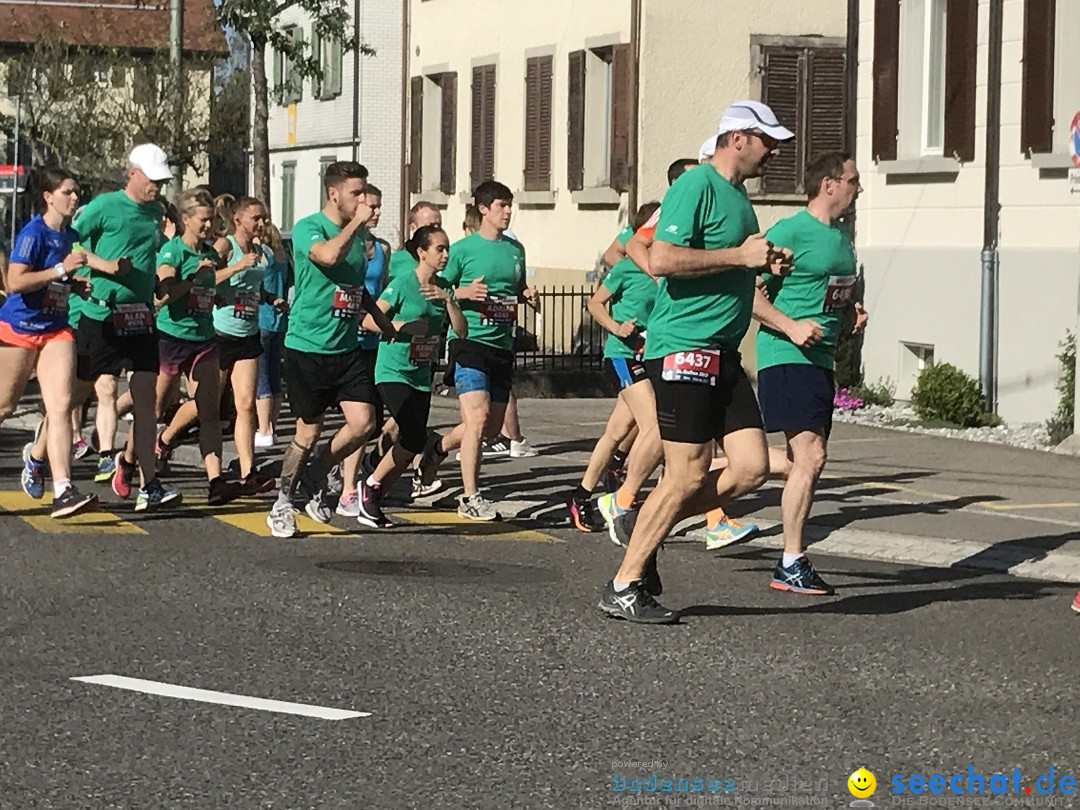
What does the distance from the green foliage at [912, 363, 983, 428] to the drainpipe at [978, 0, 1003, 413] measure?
0.30 metres

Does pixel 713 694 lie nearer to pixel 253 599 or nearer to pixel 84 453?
pixel 253 599

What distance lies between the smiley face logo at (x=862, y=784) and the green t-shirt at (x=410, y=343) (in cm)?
696

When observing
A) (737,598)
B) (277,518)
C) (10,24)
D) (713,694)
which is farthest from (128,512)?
(10,24)

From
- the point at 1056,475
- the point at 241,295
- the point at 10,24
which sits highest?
the point at 10,24

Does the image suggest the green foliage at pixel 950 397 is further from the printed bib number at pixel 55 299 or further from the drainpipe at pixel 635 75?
the printed bib number at pixel 55 299

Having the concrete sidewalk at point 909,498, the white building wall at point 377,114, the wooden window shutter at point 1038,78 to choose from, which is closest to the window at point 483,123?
the white building wall at point 377,114

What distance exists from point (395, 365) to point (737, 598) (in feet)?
11.8

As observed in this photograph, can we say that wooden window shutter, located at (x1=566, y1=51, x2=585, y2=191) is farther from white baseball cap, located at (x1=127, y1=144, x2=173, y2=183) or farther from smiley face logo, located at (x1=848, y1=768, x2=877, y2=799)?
smiley face logo, located at (x1=848, y1=768, x2=877, y2=799)

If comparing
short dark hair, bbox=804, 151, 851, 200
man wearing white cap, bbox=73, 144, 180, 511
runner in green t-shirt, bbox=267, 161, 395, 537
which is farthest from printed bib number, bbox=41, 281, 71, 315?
short dark hair, bbox=804, 151, 851, 200

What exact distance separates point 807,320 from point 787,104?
59.1 feet

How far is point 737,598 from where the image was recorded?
34.4ft

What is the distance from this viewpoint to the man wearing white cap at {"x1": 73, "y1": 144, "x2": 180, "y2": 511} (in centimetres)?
1320

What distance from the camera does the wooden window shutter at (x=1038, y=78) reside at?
790 inches

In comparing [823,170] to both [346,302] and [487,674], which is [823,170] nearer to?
[346,302]
